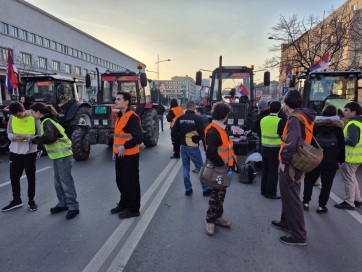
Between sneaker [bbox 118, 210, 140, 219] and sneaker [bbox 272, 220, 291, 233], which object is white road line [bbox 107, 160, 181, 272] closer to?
sneaker [bbox 118, 210, 140, 219]

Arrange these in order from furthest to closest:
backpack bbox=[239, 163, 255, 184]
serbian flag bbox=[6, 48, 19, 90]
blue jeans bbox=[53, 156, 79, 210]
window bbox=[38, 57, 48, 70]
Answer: window bbox=[38, 57, 48, 70], serbian flag bbox=[6, 48, 19, 90], backpack bbox=[239, 163, 255, 184], blue jeans bbox=[53, 156, 79, 210]

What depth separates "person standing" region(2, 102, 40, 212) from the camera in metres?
4.62

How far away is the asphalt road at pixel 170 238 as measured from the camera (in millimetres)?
3055

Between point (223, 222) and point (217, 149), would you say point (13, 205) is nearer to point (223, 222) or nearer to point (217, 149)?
point (223, 222)

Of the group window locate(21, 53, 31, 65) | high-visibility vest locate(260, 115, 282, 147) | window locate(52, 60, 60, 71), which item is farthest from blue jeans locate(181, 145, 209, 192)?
window locate(52, 60, 60, 71)

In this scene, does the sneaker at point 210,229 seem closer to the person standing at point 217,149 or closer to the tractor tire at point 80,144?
the person standing at point 217,149

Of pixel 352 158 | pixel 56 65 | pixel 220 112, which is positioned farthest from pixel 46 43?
Answer: pixel 352 158

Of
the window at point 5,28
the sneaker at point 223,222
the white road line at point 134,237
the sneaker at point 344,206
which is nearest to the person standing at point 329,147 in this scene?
the sneaker at point 344,206

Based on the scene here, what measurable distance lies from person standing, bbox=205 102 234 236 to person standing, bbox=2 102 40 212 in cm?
299

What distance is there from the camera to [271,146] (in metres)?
5.03

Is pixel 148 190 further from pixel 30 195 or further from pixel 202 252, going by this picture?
pixel 202 252

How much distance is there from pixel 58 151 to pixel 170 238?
2.22 metres

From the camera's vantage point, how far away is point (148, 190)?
18.4 feet

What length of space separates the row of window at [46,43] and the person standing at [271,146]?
38.8 meters
